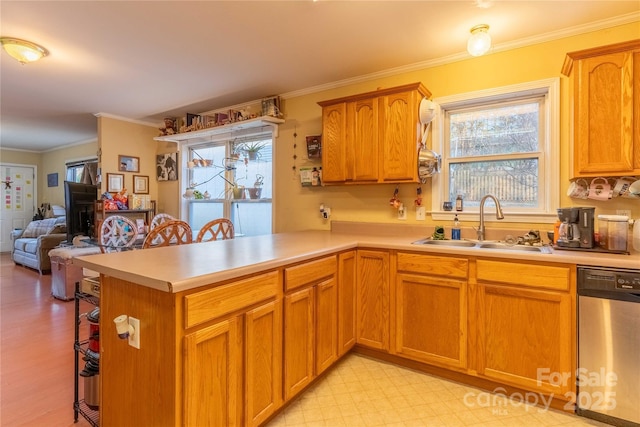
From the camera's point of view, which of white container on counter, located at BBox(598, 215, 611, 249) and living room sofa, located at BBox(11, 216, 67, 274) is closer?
white container on counter, located at BBox(598, 215, 611, 249)

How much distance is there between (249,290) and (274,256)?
0.25 meters

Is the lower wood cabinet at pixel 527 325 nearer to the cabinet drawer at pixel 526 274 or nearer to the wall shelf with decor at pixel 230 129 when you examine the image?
the cabinet drawer at pixel 526 274

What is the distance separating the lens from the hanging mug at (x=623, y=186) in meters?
1.94

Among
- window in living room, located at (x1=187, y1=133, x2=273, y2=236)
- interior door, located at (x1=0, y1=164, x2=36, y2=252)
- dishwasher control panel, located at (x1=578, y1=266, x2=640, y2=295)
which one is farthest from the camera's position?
interior door, located at (x1=0, y1=164, x2=36, y2=252)

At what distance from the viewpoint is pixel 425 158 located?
8.05ft

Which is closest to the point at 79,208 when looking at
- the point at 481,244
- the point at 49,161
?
the point at 481,244

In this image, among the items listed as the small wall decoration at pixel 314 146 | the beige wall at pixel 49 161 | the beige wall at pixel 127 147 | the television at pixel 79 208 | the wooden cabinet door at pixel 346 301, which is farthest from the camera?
the beige wall at pixel 49 161

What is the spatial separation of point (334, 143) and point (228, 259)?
1.64 meters

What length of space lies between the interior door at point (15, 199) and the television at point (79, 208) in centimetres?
505

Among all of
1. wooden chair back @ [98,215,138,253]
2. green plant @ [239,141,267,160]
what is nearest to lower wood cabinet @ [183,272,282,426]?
wooden chair back @ [98,215,138,253]

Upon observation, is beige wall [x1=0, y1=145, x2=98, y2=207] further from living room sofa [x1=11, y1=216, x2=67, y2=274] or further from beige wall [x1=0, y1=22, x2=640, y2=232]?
beige wall [x1=0, y1=22, x2=640, y2=232]

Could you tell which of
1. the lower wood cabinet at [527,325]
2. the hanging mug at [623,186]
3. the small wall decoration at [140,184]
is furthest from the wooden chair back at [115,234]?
the hanging mug at [623,186]

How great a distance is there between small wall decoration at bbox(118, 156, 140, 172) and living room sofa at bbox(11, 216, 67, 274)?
208cm

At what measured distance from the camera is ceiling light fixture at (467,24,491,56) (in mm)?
2019
